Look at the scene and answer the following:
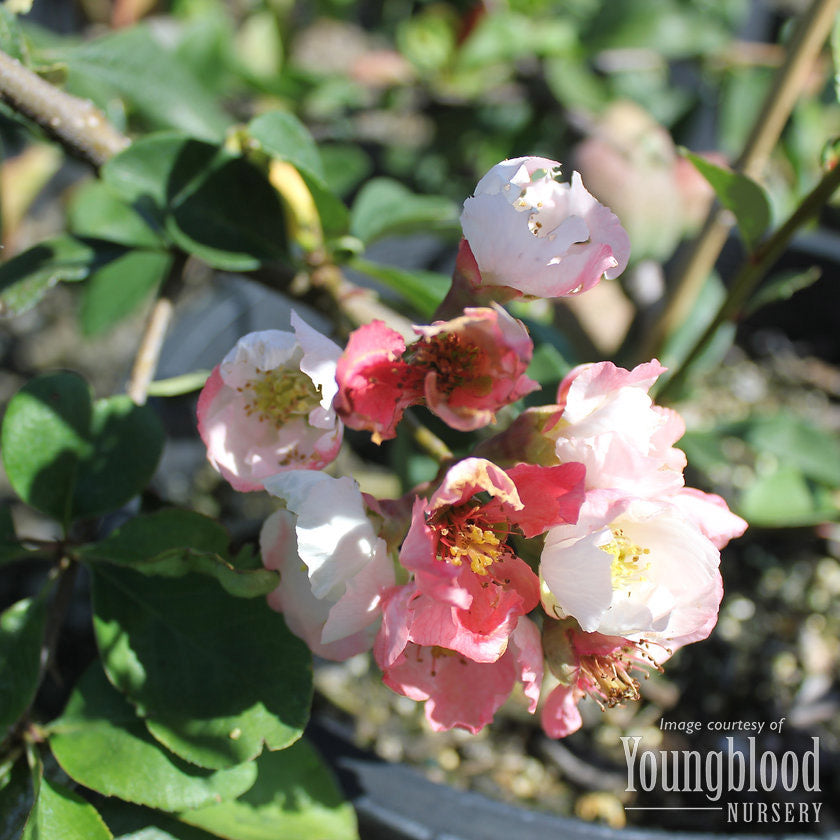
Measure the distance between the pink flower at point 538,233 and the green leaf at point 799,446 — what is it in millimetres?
638

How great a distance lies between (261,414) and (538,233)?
19 centimetres

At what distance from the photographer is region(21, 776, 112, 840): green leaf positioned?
46cm

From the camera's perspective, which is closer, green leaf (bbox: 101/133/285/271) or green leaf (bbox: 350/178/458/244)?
green leaf (bbox: 101/133/285/271)

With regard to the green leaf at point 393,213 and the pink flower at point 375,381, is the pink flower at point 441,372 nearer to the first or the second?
the pink flower at point 375,381

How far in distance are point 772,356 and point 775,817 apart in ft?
2.66

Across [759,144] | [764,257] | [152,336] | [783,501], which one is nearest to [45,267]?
[152,336]

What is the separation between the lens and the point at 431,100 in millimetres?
1311

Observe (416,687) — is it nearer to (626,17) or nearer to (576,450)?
(576,450)

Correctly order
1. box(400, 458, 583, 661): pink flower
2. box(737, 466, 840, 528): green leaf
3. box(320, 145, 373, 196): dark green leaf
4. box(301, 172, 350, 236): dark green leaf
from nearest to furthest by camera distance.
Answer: box(400, 458, 583, 661): pink flower
box(301, 172, 350, 236): dark green leaf
box(737, 466, 840, 528): green leaf
box(320, 145, 373, 196): dark green leaf

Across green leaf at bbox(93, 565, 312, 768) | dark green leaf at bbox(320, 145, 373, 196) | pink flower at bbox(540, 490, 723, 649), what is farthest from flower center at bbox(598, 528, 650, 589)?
dark green leaf at bbox(320, 145, 373, 196)

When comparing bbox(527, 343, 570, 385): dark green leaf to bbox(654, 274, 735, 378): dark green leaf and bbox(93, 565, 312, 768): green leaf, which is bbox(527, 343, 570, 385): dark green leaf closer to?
bbox(93, 565, 312, 768): green leaf

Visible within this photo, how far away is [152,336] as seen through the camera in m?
0.65

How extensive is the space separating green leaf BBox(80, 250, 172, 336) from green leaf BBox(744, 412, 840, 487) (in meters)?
0.78

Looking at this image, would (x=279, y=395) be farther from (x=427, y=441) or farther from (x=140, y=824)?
(x=140, y=824)
